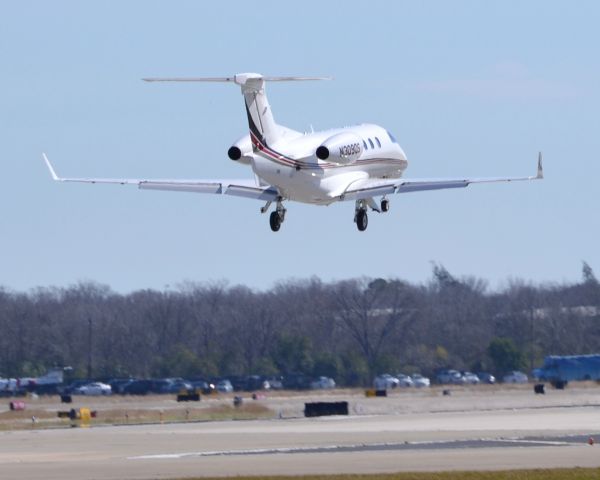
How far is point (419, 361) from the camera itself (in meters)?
181

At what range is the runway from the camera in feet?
217

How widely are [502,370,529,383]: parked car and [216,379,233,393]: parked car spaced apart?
2729 centimetres

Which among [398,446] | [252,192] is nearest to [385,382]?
[398,446]

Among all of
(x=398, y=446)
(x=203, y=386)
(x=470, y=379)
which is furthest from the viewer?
(x=470, y=379)

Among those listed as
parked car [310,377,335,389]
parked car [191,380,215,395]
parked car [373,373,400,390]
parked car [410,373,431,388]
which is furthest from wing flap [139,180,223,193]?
parked car [410,373,431,388]

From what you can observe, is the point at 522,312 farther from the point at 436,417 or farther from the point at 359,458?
the point at 359,458

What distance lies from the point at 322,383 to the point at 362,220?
8775cm

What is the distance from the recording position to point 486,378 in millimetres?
167375

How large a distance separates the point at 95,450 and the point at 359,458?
46.1 ft

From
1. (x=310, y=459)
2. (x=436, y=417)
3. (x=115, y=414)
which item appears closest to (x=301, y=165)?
(x=310, y=459)

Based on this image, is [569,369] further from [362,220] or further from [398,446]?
[362,220]

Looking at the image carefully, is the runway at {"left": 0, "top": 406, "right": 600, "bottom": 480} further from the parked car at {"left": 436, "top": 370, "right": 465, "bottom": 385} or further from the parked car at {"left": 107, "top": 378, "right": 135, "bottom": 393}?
the parked car at {"left": 436, "top": 370, "right": 465, "bottom": 385}

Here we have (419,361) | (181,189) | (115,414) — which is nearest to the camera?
(181,189)

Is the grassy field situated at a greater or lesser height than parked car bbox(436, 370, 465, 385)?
lesser
